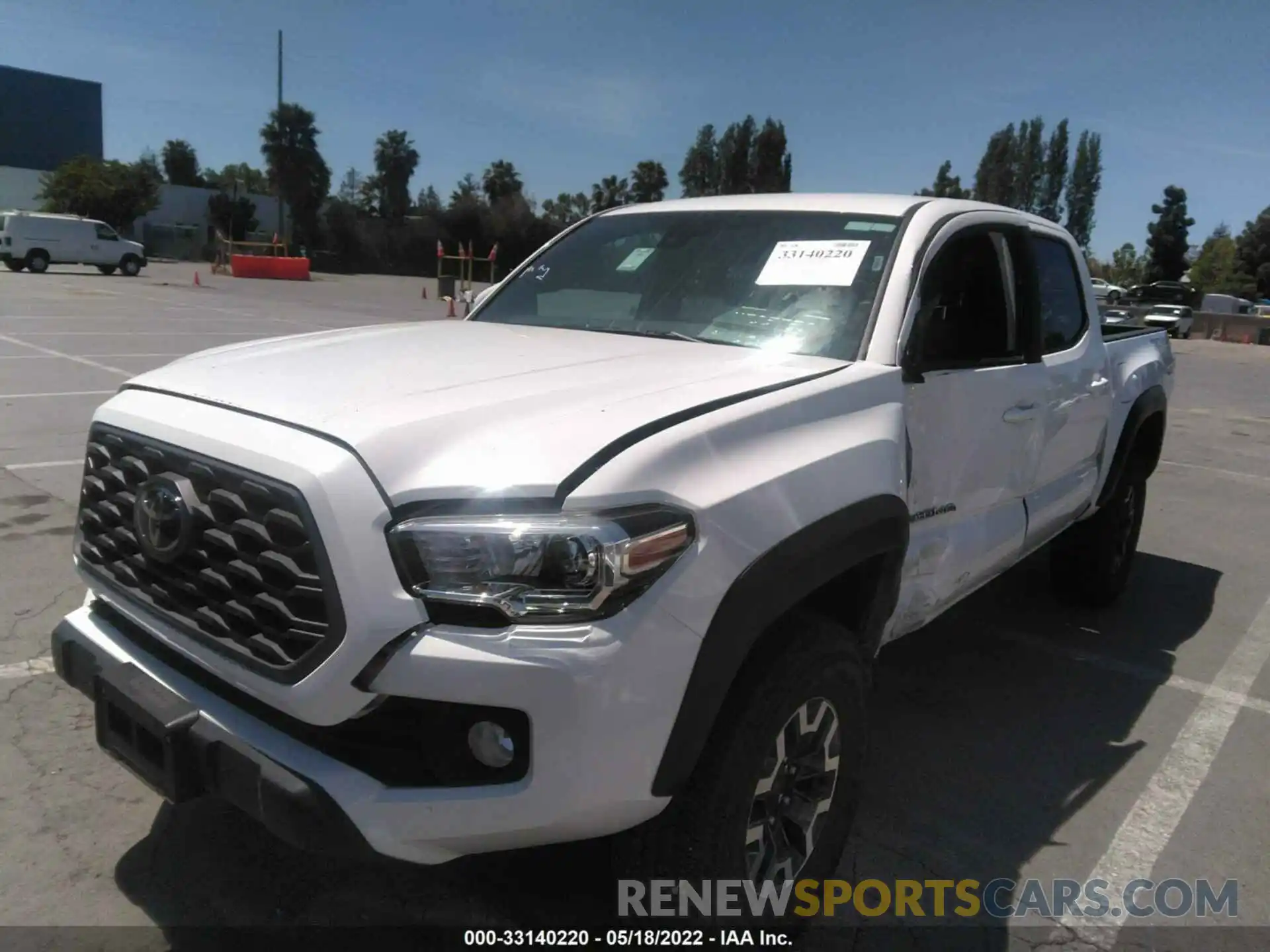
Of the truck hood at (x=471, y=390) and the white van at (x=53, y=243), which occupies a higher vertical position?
the white van at (x=53, y=243)

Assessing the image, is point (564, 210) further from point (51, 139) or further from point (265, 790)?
point (265, 790)

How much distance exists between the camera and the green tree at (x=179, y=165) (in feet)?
324

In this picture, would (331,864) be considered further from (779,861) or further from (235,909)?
(779,861)

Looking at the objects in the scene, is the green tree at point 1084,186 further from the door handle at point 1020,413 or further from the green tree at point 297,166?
the door handle at point 1020,413

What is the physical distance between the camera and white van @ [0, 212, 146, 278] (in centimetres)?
3088

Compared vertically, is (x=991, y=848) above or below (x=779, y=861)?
below

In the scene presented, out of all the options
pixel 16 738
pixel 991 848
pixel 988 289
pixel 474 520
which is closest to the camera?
pixel 474 520

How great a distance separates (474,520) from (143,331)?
1567 centimetres

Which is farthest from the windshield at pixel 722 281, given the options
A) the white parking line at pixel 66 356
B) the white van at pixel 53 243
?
the white van at pixel 53 243

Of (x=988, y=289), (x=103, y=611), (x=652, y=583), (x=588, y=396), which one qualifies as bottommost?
(x=103, y=611)

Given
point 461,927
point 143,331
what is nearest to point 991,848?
point 461,927

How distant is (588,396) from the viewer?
2.27 meters

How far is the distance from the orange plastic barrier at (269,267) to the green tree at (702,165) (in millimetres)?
48485

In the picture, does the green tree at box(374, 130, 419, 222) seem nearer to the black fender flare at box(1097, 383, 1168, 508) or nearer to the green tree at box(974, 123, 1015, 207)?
the green tree at box(974, 123, 1015, 207)
